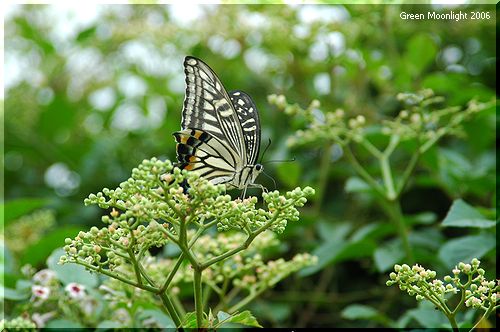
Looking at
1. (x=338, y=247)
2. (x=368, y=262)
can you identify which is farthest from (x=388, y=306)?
(x=338, y=247)

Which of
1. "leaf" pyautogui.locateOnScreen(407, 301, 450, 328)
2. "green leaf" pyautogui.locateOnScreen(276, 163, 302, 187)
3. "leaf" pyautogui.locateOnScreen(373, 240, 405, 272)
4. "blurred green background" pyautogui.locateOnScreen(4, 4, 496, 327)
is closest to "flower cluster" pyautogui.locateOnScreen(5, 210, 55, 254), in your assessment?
"blurred green background" pyautogui.locateOnScreen(4, 4, 496, 327)

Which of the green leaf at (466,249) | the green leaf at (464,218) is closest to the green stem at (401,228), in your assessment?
the green leaf at (466,249)

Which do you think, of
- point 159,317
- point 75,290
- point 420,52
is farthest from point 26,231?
point 420,52

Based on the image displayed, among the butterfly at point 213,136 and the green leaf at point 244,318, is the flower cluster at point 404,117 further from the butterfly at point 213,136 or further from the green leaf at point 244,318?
the green leaf at point 244,318

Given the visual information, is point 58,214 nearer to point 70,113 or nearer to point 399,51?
point 70,113

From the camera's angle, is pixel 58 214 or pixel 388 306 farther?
pixel 58 214

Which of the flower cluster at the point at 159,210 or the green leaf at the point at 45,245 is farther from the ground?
the green leaf at the point at 45,245
